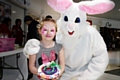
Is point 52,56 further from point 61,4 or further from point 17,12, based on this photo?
point 17,12

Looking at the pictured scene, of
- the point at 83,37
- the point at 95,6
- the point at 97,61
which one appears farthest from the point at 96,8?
the point at 97,61

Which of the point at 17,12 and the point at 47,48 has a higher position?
the point at 17,12

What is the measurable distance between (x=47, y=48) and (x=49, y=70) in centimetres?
14

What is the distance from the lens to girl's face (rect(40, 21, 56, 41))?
1082 millimetres

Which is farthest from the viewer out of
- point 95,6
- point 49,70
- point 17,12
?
point 17,12

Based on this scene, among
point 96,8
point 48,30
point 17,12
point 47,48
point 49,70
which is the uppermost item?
point 17,12

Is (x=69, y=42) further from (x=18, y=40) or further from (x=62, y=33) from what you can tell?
(x=18, y=40)

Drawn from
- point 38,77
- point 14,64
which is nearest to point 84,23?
point 38,77

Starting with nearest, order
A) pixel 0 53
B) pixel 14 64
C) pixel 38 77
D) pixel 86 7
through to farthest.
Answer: pixel 38 77 → pixel 86 7 → pixel 0 53 → pixel 14 64

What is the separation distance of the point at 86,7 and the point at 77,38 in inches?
8.4

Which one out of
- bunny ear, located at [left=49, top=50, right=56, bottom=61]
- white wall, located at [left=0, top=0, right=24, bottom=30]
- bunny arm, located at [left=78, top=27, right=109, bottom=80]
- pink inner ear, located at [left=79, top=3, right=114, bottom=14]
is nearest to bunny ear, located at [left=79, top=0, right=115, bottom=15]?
pink inner ear, located at [left=79, top=3, right=114, bottom=14]

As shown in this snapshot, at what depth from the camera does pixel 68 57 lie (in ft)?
4.06

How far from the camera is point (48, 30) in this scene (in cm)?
108

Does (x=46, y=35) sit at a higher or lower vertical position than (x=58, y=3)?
lower
